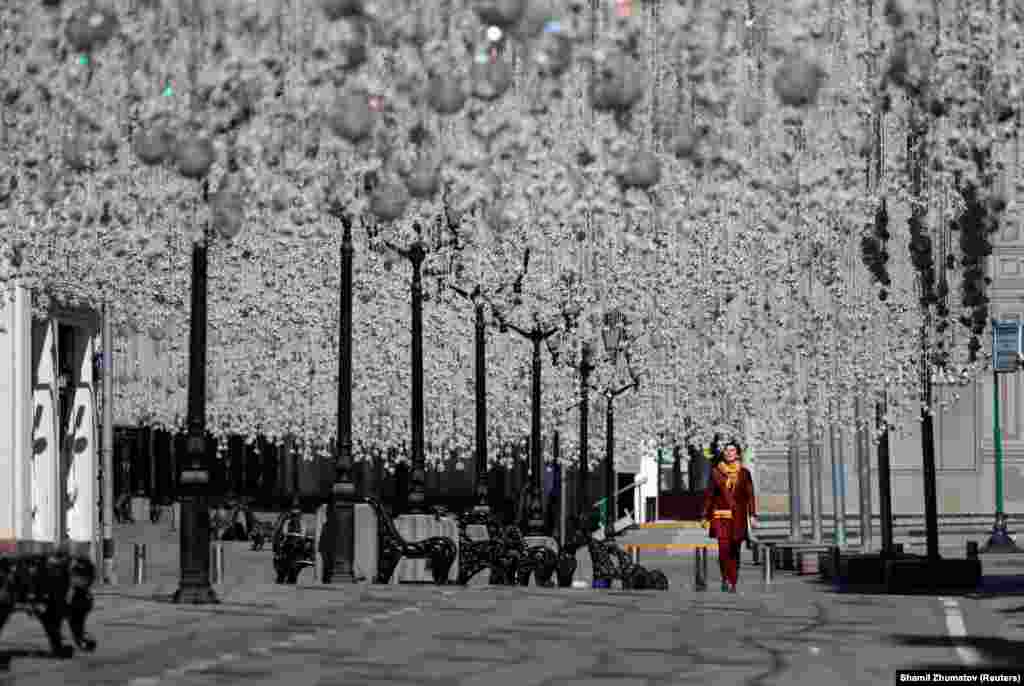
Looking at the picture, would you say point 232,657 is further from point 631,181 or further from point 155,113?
point 631,181

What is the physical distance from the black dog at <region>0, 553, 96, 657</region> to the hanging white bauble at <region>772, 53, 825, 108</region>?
587cm

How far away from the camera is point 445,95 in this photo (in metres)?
12.5

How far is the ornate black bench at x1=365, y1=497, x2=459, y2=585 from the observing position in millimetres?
31219

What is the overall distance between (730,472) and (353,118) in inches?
601

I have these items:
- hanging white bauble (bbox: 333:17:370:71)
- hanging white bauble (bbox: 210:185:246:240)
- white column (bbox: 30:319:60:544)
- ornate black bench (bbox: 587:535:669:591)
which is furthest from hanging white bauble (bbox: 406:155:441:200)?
white column (bbox: 30:319:60:544)

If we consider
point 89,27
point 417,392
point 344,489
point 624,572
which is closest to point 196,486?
point 344,489

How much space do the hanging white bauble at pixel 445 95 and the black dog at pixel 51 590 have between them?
4.50 meters

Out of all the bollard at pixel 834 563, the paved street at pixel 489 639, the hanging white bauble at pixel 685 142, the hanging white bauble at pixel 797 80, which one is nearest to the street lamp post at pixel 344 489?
the paved street at pixel 489 639

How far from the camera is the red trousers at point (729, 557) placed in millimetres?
27969

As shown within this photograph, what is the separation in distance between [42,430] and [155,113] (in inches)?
1319

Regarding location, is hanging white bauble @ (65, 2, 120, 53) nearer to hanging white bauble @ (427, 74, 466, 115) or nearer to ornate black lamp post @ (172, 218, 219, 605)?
hanging white bauble @ (427, 74, 466, 115)

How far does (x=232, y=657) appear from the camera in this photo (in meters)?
16.5

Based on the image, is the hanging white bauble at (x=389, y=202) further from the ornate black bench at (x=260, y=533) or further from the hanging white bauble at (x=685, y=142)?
the ornate black bench at (x=260, y=533)

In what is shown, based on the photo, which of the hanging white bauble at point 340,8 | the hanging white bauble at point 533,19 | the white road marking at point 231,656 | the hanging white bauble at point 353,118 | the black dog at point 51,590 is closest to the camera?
the hanging white bauble at point 533,19
